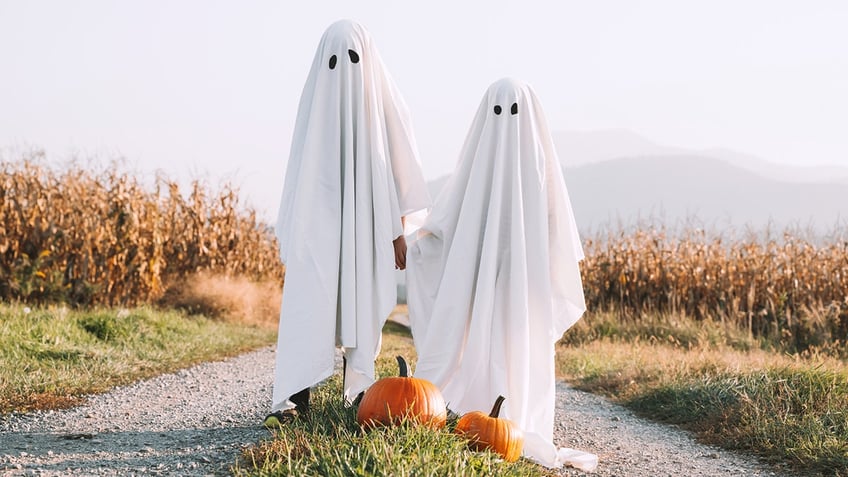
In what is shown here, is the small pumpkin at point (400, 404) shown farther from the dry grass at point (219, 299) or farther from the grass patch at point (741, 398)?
the dry grass at point (219, 299)

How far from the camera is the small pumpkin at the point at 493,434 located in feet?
14.4

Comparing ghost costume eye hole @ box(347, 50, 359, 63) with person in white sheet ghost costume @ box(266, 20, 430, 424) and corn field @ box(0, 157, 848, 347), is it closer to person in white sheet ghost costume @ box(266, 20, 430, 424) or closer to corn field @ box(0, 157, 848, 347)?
person in white sheet ghost costume @ box(266, 20, 430, 424)

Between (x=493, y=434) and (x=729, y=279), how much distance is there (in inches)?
402

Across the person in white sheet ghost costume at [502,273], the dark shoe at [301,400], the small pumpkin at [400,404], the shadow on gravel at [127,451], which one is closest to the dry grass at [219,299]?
the shadow on gravel at [127,451]

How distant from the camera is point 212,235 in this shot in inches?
594

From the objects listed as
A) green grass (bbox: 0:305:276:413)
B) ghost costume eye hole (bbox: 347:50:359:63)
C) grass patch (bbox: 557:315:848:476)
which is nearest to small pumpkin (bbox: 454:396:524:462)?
grass patch (bbox: 557:315:848:476)

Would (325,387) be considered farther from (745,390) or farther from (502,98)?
(745,390)

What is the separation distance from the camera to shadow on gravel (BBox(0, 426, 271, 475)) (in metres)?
4.29

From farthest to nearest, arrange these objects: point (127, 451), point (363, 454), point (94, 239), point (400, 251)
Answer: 1. point (94, 239)
2. point (400, 251)
3. point (127, 451)
4. point (363, 454)

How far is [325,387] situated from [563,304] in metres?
2.05

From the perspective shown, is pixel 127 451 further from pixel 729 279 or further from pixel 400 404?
pixel 729 279

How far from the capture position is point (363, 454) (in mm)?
3533

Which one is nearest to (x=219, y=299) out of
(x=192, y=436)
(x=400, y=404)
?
(x=192, y=436)

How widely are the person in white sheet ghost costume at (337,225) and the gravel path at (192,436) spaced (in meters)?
0.65
